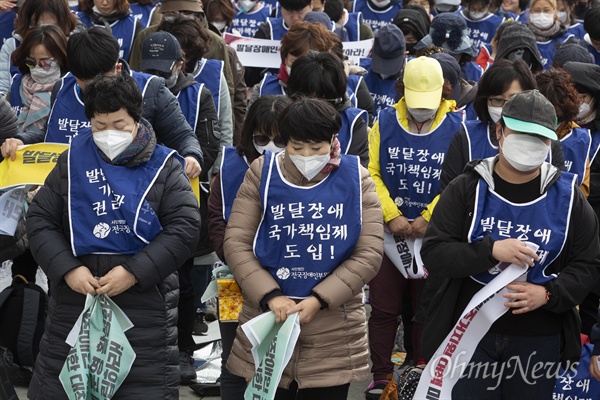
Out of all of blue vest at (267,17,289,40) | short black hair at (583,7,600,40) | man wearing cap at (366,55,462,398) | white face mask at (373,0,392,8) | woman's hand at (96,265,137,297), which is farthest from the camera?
white face mask at (373,0,392,8)

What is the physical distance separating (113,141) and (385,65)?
384 cm

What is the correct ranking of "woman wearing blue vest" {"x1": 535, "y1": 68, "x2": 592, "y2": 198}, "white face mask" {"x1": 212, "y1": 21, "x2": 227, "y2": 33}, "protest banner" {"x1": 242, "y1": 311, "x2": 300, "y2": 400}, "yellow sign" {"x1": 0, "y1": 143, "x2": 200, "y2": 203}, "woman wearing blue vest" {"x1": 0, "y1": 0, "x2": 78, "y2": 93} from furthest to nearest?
"white face mask" {"x1": 212, "y1": 21, "x2": 227, "y2": 33} → "woman wearing blue vest" {"x1": 0, "y1": 0, "x2": 78, "y2": 93} → "woman wearing blue vest" {"x1": 535, "y1": 68, "x2": 592, "y2": 198} → "yellow sign" {"x1": 0, "y1": 143, "x2": 200, "y2": 203} → "protest banner" {"x1": 242, "y1": 311, "x2": 300, "y2": 400}

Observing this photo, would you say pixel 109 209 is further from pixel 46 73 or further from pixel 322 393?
pixel 46 73

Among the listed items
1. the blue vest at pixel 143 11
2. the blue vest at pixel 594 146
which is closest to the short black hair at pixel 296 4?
the blue vest at pixel 143 11

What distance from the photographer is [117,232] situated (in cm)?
533

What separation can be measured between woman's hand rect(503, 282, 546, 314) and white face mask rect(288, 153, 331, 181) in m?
1.07

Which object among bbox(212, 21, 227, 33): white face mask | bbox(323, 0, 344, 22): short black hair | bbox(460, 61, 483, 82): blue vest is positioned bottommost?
bbox(460, 61, 483, 82): blue vest

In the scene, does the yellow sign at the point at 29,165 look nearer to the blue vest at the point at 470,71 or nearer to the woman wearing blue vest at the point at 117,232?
the woman wearing blue vest at the point at 117,232

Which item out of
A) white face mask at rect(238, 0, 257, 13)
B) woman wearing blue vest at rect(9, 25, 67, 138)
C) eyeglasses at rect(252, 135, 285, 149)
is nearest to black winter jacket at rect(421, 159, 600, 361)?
eyeglasses at rect(252, 135, 285, 149)

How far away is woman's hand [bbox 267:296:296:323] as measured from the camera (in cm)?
517

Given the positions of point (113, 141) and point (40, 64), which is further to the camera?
point (40, 64)

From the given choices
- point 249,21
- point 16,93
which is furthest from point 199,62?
point 249,21

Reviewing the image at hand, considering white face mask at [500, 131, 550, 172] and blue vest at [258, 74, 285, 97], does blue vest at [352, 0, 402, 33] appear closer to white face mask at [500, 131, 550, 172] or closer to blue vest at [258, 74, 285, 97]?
blue vest at [258, 74, 285, 97]

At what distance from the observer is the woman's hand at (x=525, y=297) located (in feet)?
16.0
